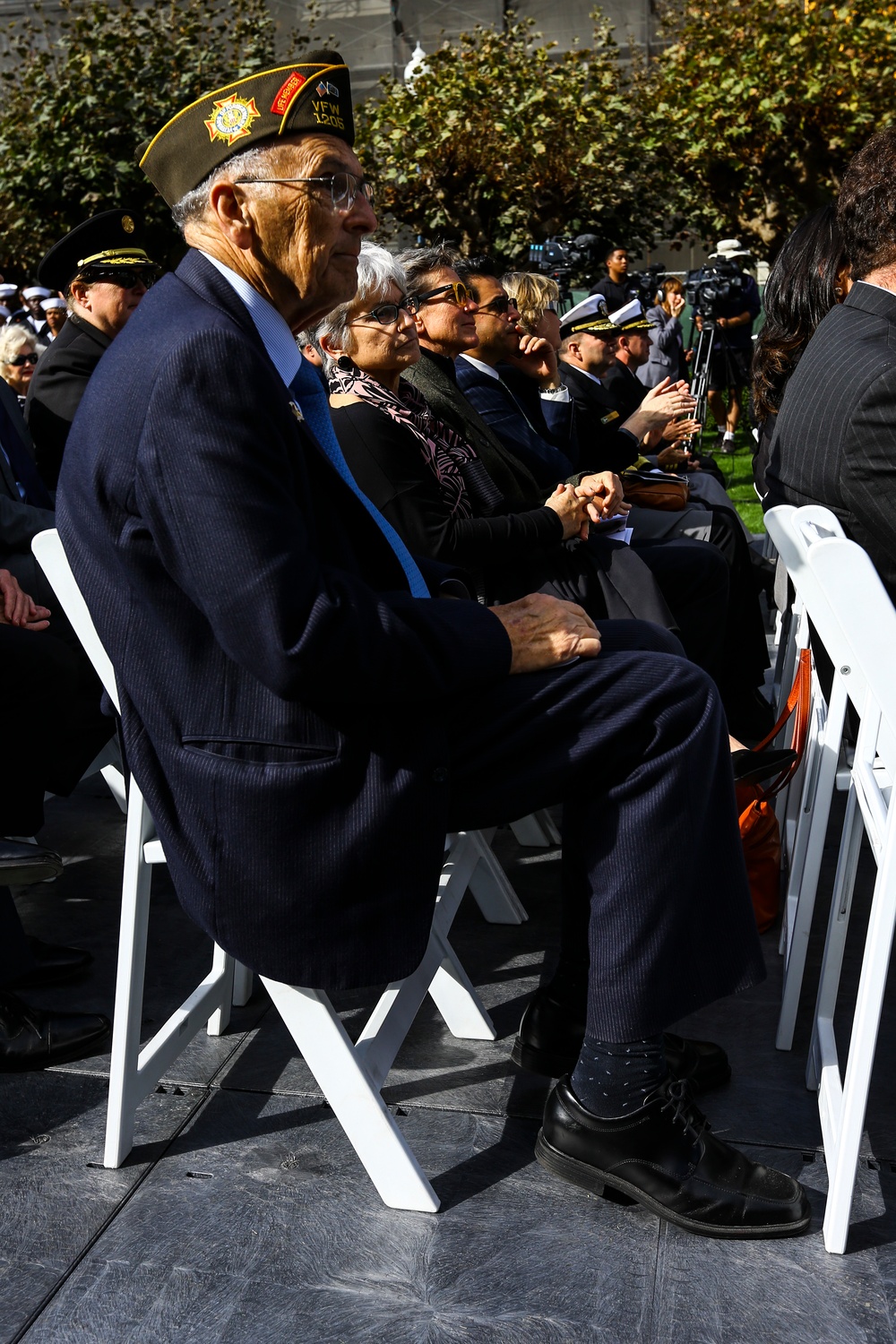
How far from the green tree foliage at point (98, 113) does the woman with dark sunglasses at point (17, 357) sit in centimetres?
1054

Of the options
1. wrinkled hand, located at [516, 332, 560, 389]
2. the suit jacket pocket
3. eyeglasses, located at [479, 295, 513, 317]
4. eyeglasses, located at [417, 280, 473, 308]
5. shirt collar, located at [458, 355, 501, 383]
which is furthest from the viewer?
wrinkled hand, located at [516, 332, 560, 389]

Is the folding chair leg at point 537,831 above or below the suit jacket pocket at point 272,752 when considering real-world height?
below

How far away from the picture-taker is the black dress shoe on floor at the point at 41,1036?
8.30 feet

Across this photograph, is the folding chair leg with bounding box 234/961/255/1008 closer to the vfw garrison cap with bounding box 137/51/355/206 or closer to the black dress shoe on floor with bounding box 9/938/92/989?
the black dress shoe on floor with bounding box 9/938/92/989

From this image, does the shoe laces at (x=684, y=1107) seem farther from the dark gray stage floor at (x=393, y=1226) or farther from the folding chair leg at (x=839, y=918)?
the folding chair leg at (x=839, y=918)

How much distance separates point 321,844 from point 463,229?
17.5 m

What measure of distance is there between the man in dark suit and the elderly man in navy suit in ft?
8.26

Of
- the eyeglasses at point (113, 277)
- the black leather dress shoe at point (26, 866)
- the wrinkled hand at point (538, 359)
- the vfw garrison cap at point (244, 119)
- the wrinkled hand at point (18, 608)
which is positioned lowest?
the black leather dress shoe at point (26, 866)

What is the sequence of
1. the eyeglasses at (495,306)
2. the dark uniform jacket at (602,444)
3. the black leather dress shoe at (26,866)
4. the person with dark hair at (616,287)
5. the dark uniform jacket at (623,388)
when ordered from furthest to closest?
the person with dark hair at (616,287)
the dark uniform jacket at (623,388)
the dark uniform jacket at (602,444)
the eyeglasses at (495,306)
the black leather dress shoe at (26,866)

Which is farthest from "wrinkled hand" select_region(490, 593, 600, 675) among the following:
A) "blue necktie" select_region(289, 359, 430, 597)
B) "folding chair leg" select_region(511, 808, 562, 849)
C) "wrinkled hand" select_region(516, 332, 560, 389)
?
"wrinkled hand" select_region(516, 332, 560, 389)

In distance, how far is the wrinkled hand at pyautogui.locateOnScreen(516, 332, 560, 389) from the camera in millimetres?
4574

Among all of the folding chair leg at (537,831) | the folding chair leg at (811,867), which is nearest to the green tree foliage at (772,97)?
the folding chair leg at (537,831)

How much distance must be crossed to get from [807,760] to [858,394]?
81 cm

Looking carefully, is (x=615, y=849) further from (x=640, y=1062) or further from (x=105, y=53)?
(x=105, y=53)
